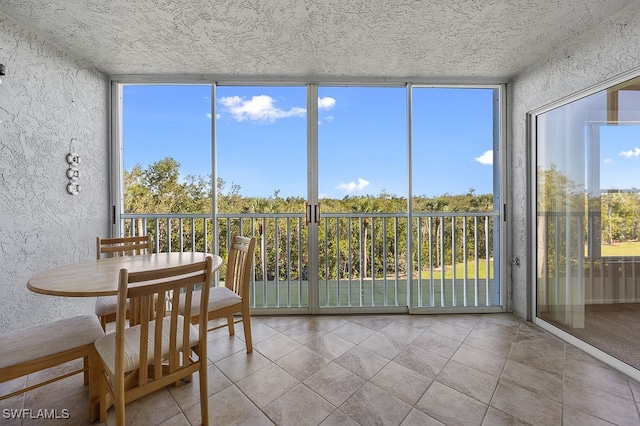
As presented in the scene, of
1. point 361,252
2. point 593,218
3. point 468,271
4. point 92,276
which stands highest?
point 593,218

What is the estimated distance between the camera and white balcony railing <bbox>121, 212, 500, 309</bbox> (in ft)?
9.92

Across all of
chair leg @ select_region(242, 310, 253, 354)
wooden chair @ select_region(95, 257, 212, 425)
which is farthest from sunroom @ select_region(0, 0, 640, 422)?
wooden chair @ select_region(95, 257, 212, 425)

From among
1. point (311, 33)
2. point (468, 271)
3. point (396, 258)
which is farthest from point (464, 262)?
point (311, 33)

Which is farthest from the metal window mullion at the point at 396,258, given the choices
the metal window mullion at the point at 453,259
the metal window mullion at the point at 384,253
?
the metal window mullion at the point at 453,259

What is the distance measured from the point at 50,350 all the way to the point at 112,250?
3.55 ft

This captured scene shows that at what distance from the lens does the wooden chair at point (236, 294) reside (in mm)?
1890

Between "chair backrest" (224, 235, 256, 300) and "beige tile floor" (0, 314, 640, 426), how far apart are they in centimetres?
49

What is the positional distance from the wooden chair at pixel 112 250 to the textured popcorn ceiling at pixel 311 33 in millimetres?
1653

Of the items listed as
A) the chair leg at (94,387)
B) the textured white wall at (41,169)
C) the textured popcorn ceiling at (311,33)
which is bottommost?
the chair leg at (94,387)

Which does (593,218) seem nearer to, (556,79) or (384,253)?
(556,79)

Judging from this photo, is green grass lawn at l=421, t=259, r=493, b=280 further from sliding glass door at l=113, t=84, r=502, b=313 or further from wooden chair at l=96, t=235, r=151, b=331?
wooden chair at l=96, t=235, r=151, b=331

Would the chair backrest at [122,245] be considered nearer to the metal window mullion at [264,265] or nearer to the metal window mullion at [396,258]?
the metal window mullion at [264,265]

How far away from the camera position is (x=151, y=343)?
1299 millimetres

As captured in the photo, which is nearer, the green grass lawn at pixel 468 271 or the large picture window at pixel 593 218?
the large picture window at pixel 593 218
